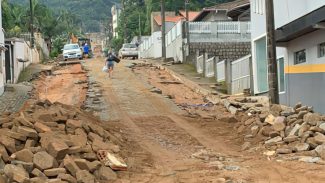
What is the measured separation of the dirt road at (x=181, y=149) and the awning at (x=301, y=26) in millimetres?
3606

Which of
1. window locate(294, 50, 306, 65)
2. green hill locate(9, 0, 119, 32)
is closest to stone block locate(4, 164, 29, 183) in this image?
window locate(294, 50, 306, 65)

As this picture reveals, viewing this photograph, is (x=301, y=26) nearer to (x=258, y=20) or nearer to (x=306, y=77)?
(x=306, y=77)

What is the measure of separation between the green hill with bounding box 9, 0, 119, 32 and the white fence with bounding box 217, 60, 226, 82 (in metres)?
111

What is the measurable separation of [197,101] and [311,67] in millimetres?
6654

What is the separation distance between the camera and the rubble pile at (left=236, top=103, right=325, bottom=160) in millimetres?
11550

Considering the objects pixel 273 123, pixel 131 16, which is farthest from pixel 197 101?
pixel 131 16

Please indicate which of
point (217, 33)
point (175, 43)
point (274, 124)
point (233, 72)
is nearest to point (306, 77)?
point (274, 124)

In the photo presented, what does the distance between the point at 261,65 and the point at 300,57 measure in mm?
4770

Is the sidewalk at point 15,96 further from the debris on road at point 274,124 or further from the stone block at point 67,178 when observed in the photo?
the stone block at point 67,178

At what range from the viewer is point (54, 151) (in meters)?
9.40

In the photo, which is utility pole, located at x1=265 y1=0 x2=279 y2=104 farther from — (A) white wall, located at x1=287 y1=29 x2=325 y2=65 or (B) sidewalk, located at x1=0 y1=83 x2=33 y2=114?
(B) sidewalk, located at x1=0 y1=83 x2=33 y2=114

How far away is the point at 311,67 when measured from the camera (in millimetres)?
16516

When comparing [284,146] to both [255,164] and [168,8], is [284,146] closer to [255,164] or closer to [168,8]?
[255,164]

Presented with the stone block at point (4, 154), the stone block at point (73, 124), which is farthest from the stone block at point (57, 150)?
the stone block at point (73, 124)
